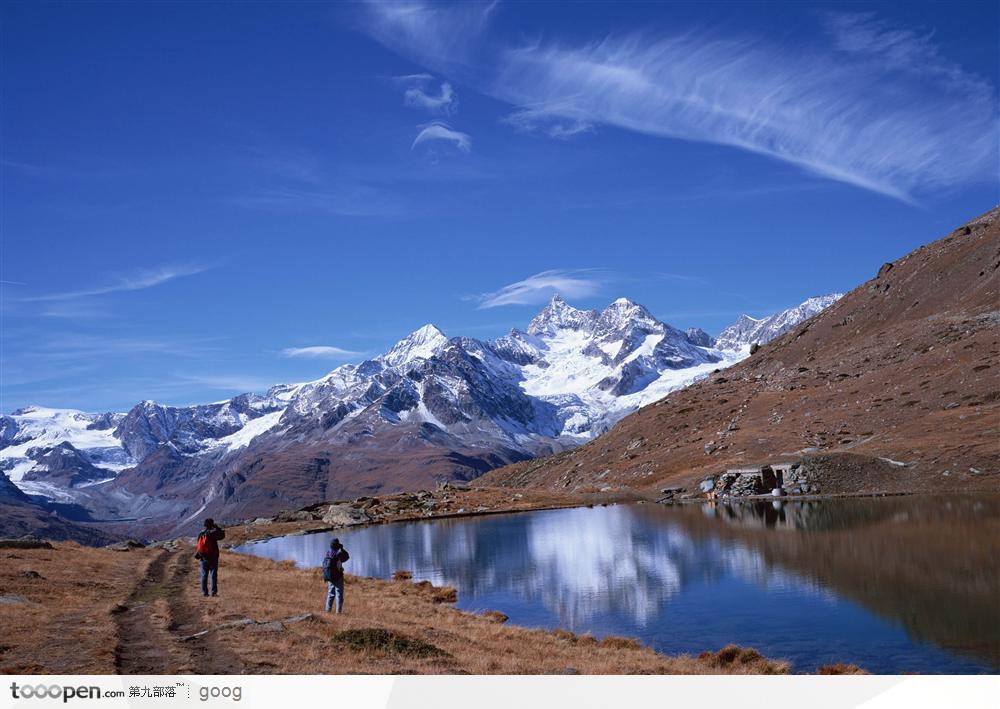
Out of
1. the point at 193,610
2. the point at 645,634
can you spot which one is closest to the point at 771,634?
the point at 645,634

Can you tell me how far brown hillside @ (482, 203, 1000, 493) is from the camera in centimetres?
10050

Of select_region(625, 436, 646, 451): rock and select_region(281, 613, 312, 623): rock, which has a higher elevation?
select_region(625, 436, 646, 451): rock

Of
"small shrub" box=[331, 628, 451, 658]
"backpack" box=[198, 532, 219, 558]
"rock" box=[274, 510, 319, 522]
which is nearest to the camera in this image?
"small shrub" box=[331, 628, 451, 658]

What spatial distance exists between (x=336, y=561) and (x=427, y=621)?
546 cm

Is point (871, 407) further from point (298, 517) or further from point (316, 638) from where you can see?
point (316, 638)

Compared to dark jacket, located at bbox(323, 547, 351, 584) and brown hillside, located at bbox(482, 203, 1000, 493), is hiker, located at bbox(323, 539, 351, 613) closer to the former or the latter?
dark jacket, located at bbox(323, 547, 351, 584)

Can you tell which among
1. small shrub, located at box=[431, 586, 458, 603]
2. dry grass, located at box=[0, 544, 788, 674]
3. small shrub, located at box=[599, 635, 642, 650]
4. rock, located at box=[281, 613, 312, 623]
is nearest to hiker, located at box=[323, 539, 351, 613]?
dry grass, located at box=[0, 544, 788, 674]

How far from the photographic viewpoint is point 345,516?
447 feet

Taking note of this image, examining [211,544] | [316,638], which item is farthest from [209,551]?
[316,638]

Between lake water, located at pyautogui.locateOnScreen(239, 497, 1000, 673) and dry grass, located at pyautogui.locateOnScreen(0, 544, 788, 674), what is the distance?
4086 millimetres
